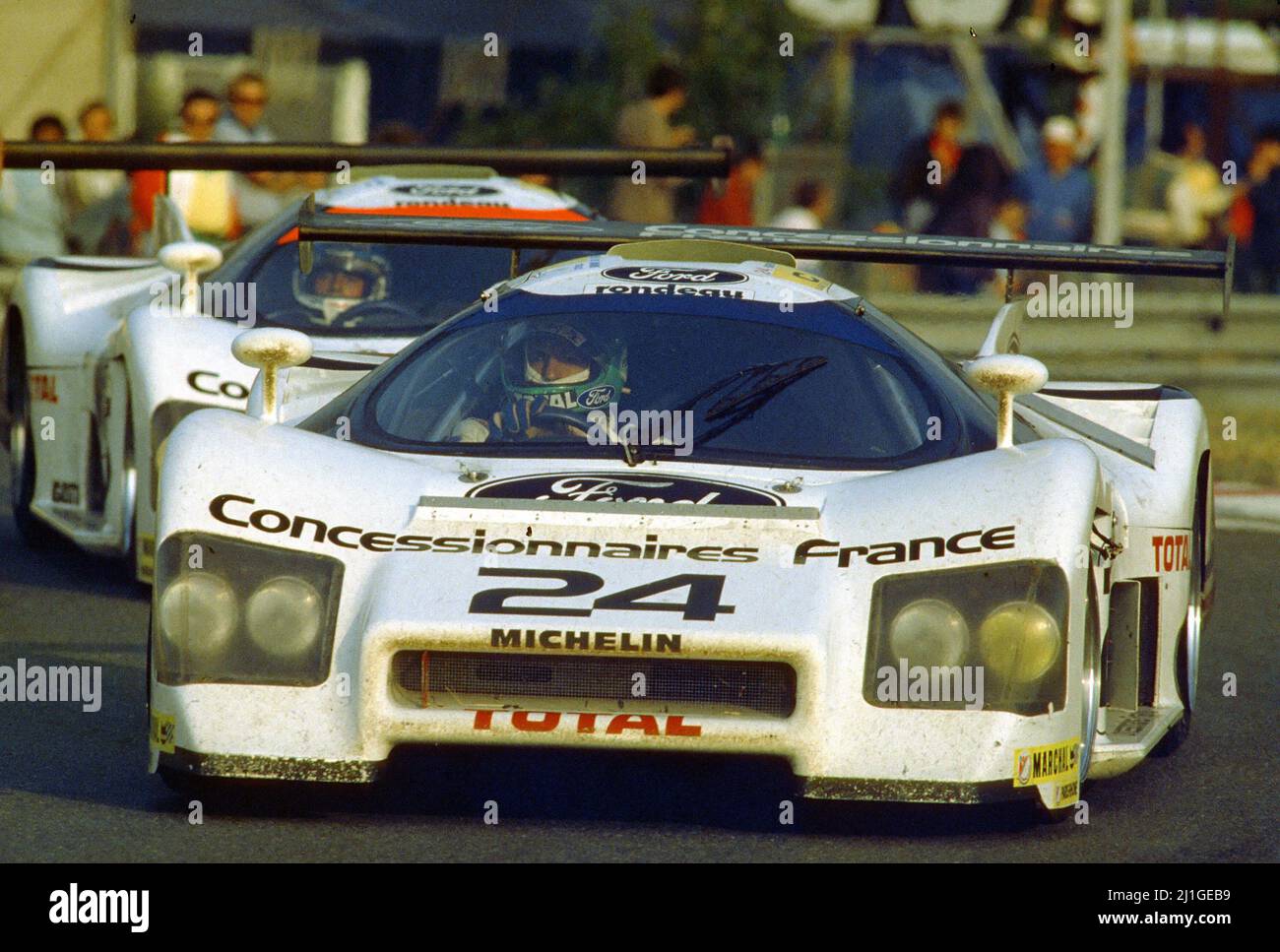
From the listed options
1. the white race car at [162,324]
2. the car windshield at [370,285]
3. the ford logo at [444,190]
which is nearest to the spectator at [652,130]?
the white race car at [162,324]

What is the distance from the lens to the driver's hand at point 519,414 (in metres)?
5.64

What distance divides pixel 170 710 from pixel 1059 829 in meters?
1.76

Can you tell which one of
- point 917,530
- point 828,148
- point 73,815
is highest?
point 828,148

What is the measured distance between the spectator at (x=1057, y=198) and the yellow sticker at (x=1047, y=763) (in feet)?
33.7

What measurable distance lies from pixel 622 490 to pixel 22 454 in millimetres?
4508

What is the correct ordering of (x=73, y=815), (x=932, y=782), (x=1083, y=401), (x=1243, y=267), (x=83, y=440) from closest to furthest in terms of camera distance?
(x=932, y=782), (x=73, y=815), (x=1083, y=401), (x=83, y=440), (x=1243, y=267)

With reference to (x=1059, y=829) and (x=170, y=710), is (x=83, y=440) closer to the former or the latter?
(x=170, y=710)

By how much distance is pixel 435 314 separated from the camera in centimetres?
858

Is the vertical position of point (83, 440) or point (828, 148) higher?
point (828, 148)

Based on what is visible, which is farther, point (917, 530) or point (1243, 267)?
point (1243, 267)

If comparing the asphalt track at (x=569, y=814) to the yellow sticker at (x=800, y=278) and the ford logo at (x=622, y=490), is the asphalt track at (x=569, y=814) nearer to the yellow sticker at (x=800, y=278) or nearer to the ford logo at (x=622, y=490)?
the ford logo at (x=622, y=490)

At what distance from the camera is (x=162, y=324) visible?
7.90 meters
